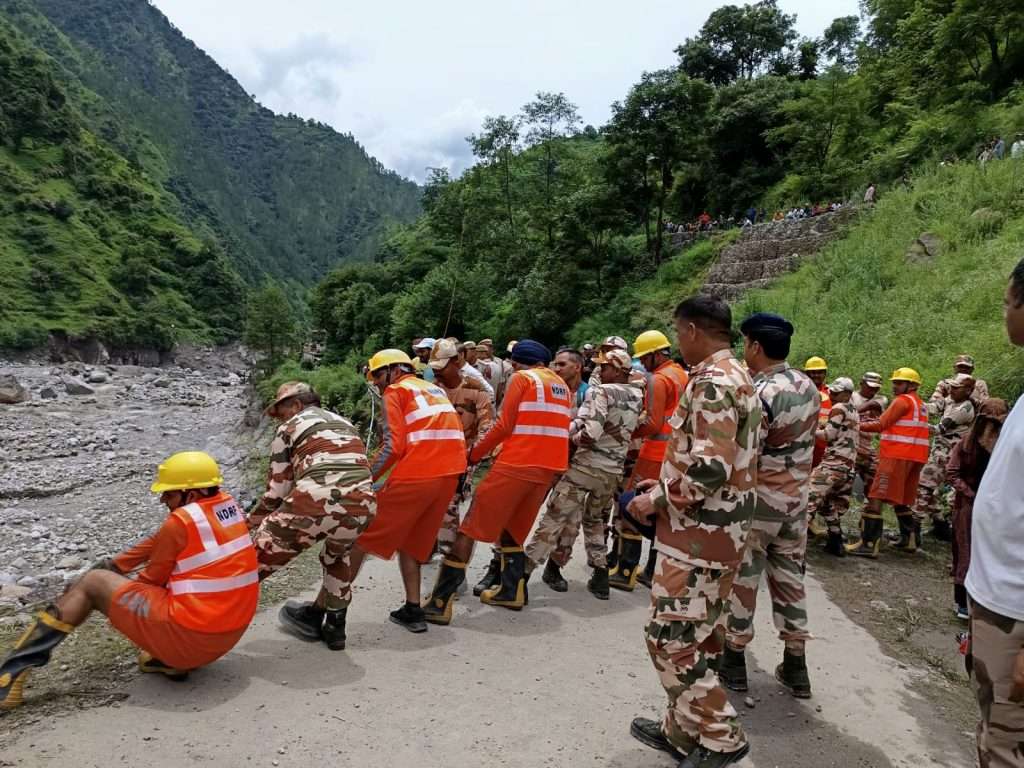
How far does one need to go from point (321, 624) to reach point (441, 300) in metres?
22.5

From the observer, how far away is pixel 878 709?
373 centimetres

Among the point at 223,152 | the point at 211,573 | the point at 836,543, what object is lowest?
the point at 836,543

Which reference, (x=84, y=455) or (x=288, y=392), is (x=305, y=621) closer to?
(x=288, y=392)

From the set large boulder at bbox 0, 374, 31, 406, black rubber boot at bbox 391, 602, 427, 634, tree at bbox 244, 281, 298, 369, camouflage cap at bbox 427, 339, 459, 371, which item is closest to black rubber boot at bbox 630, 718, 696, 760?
black rubber boot at bbox 391, 602, 427, 634

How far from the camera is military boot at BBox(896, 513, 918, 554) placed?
725 centimetres

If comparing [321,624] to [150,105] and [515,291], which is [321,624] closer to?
[515,291]

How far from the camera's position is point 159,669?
3.48m

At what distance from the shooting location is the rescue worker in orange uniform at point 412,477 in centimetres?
432

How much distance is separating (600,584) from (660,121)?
769 inches

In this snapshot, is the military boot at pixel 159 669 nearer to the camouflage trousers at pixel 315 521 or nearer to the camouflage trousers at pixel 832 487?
the camouflage trousers at pixel 315 521

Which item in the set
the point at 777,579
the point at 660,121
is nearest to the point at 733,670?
the point at 777,579

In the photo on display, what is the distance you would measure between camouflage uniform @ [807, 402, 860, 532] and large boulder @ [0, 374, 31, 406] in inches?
1296

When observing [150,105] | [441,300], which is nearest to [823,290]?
[441,300]

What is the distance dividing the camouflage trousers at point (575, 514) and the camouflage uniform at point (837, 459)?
9.67 feet
